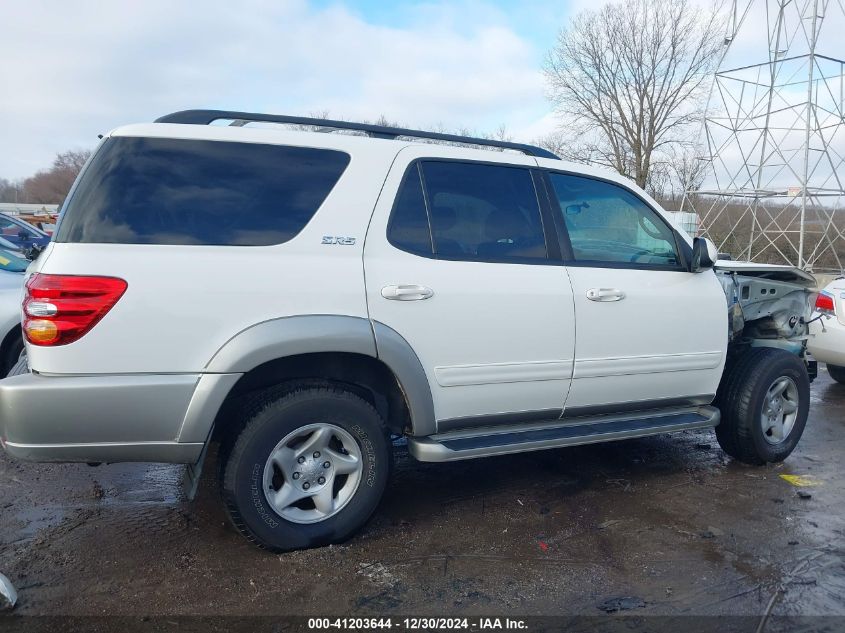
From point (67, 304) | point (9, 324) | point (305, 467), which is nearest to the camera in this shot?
point (67, 304)

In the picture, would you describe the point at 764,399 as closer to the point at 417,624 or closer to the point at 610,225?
the point at 610,225

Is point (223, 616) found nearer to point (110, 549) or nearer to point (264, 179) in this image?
point (110, 549)

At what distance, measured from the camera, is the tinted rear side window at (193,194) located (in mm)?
2893

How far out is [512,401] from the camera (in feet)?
12.0

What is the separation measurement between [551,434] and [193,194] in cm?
224

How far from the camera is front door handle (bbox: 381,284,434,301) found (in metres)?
3.23

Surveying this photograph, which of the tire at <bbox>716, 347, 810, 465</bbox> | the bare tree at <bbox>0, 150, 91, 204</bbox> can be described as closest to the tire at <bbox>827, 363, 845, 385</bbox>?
the tire at <bbox>716, 347, 810, 465</bbox>

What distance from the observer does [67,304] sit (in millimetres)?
2732

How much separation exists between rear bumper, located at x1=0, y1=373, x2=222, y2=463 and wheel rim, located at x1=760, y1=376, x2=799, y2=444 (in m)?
3.79

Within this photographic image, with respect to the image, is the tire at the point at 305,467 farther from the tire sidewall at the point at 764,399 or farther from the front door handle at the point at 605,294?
the tire sidewall at the point at 764,399

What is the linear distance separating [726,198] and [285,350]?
19217 mm

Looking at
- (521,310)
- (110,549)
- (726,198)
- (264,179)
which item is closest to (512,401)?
(521,310)

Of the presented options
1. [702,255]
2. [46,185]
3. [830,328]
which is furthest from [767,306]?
[46,185]

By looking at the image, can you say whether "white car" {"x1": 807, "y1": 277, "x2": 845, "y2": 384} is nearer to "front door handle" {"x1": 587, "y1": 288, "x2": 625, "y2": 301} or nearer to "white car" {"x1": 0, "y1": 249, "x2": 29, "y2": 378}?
"front door handle" {"x1": 587, "y1": 288, "x2": 625, "y2": 301}
